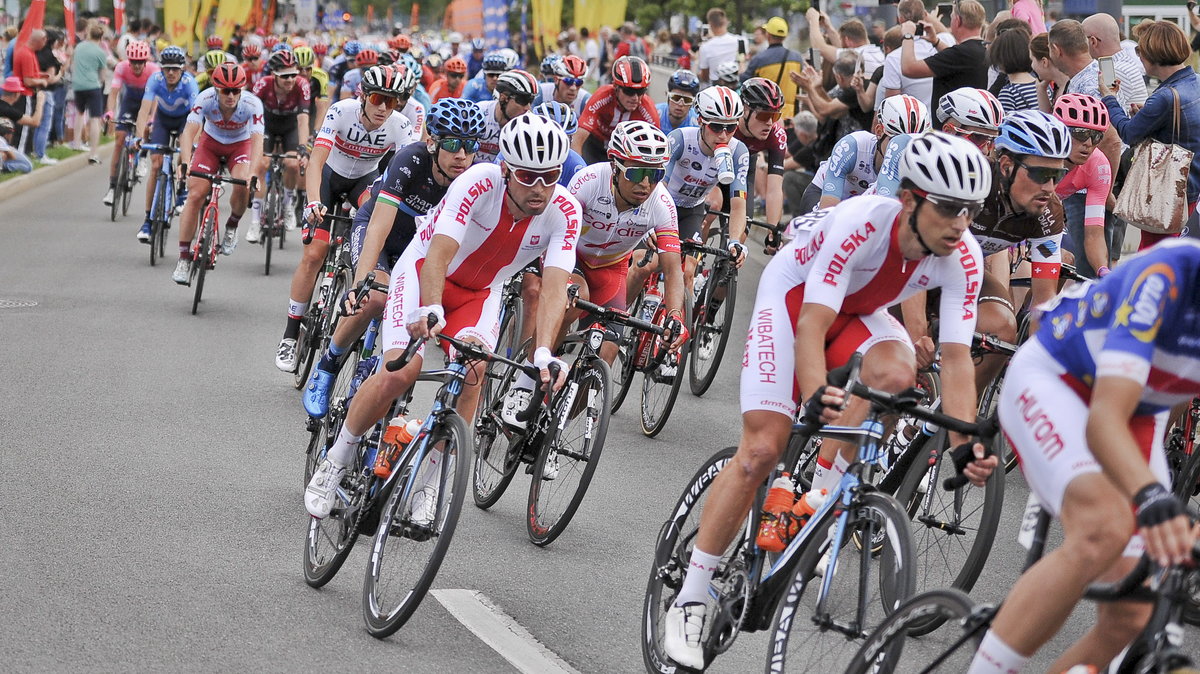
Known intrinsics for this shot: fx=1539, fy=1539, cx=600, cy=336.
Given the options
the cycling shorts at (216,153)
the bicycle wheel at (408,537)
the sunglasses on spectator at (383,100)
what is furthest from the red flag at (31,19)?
the bicycle wheel at (408,537)

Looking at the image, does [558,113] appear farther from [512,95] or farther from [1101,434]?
[1101,434]

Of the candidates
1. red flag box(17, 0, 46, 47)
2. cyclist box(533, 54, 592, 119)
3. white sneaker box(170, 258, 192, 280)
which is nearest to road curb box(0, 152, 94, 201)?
red flag box(17, 0, 46, 47)

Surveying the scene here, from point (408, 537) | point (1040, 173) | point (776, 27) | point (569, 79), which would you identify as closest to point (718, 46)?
point (776, 27)

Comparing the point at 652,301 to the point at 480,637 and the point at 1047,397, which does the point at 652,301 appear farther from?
the point at 1047,397

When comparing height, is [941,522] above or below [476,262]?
below

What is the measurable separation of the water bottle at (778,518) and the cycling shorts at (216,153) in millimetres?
9877

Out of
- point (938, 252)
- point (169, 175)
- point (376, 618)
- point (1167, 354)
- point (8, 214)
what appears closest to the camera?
point (1167, 354)

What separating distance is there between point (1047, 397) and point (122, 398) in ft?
22.9

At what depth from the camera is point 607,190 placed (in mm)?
8570

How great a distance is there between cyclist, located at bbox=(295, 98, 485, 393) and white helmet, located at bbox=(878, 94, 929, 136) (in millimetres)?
2357

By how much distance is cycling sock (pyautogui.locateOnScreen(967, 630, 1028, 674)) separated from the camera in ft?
13.0

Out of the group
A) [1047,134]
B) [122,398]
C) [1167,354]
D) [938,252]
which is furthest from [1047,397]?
[122,398]

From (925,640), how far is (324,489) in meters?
2.91

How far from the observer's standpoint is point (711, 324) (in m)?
10.7
